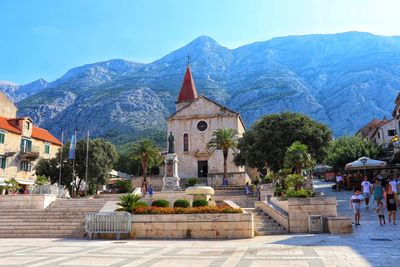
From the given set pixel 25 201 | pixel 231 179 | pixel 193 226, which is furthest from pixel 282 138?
pixel 25 201

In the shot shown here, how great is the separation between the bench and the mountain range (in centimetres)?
8333

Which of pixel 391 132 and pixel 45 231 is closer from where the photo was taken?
pixel 45 231

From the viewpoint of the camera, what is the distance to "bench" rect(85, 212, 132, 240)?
1527 cm

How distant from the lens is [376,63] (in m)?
151

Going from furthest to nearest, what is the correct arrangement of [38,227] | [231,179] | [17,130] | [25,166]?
[25,166] → [231,179] → [17,130] → [38,227]

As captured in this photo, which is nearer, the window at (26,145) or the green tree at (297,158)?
the green tree at (297,158)

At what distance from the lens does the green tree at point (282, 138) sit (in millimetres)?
34781

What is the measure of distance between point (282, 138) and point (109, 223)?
23476mm

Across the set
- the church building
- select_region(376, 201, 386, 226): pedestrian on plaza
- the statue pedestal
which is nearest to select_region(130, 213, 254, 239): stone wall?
select_region(376, 201, 386, 226): pedestrian on plaza

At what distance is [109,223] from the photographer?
15.3 metres

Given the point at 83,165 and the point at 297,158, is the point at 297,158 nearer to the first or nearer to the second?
the point at 297,158

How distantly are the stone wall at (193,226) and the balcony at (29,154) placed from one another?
30676 mm

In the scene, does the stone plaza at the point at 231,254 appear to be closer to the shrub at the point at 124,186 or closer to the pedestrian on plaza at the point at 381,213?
the pedestrian on plaza at the point at 381,213

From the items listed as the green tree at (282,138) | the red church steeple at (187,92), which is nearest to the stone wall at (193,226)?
the green tree at (282,138)
